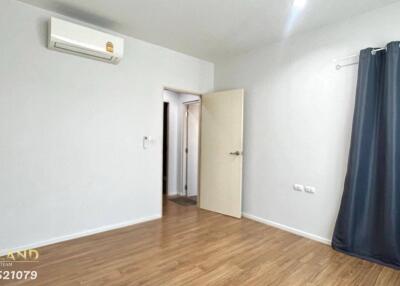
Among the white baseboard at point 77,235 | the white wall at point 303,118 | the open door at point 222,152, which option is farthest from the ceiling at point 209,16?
the white baseboard at point 77,235

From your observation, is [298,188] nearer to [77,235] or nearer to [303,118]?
[303,118]

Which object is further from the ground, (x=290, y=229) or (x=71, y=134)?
(x=71, y=134)

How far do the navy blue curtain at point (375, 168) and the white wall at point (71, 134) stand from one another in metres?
2.46

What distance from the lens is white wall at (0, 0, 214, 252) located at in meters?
2.45

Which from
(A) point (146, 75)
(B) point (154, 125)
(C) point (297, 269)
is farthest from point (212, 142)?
(C) point (297, 269)

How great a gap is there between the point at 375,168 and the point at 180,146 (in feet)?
11.5

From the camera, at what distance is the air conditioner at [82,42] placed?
2437 millimetres

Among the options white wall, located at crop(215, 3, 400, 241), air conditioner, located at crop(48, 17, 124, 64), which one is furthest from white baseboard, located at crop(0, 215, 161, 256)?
air conditioner, located at crop(48, 17, 124, 64)

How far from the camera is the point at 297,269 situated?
2.29 metres

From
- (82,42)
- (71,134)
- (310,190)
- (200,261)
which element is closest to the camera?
(200,261)

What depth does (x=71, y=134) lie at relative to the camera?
→ 2799mm

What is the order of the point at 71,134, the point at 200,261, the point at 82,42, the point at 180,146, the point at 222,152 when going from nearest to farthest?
the point at 200,261, the point at 82,42, the point at 71,134, the point at 222,152, the point at 180,146

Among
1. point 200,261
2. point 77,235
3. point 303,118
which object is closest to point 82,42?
point 77,235

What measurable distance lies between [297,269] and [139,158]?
7.61ft
